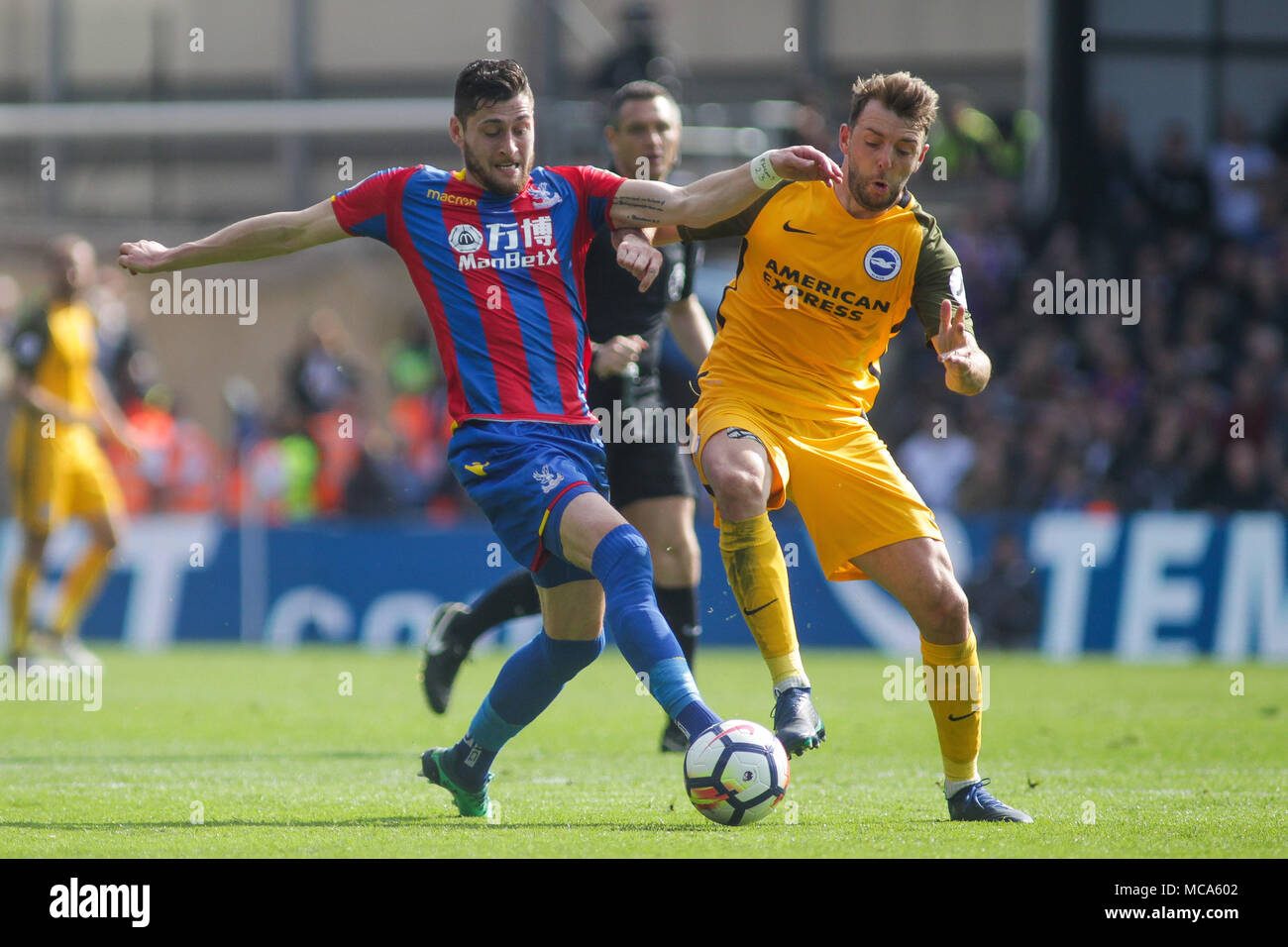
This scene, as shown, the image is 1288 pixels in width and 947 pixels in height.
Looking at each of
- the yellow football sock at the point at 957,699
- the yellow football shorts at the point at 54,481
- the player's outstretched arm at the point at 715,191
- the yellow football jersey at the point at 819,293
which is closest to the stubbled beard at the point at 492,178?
the player's outstretched arm at the point at 715,191

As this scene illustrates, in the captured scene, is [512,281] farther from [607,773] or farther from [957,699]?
[607,773]

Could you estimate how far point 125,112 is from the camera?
69.2ft

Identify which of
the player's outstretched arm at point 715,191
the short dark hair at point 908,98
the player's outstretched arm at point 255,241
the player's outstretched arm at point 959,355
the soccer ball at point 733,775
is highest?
the short dark hair at point 908,98

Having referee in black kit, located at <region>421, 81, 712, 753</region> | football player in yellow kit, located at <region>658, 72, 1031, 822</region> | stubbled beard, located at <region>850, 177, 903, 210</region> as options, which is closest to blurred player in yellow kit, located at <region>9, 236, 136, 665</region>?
referee in black kit, located at <region>421, 81, 712, 753</region>

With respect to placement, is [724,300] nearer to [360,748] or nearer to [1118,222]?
[360,748]

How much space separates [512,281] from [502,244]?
5.3 inches

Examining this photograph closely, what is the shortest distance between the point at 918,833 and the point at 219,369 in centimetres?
1718

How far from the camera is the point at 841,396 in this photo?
6.35 metres

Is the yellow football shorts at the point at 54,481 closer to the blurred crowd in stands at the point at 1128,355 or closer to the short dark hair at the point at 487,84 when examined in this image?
the blurred crowd in stands at the point at 1128,355

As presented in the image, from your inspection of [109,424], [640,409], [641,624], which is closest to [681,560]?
→ [640,409]

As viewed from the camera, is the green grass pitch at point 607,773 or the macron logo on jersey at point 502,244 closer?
the green grass pitch at point 607,773

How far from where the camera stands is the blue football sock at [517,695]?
5.93 m

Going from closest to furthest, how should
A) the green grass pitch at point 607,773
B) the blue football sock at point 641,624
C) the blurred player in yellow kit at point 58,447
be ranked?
the blue football sock at point 641,624 < the green grass pitch at point 607,773 < the blurred player in yellow kit at point 58,447

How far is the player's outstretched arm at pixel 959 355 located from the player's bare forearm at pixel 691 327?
1765 millimetres
